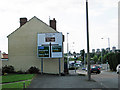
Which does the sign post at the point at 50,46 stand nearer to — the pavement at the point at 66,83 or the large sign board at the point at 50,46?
the large sign board at the point at 50,46

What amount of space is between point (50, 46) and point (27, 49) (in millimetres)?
5127

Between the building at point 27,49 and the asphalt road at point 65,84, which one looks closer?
the asphalt road at point 65,84

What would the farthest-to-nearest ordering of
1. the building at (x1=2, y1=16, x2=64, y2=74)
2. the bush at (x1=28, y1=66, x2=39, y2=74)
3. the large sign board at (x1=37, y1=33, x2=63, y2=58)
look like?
the building at (x1=2, y1=16, x2=64, y2=74), the bush at (x1=28, y1=66, x2=39, y2=74), the large sign board at (x1=37, y1=33, x2=63, y2=58)

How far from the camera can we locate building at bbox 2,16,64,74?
→ 32.2 metres

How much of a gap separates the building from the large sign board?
2665mm

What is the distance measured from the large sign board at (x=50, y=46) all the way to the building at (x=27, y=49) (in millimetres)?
2665

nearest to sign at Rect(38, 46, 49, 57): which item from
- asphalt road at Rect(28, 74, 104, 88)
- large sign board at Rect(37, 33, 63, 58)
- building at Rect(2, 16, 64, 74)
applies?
large sign board at Rect(37, 33, 63, 58)

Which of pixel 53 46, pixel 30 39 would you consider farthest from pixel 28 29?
pixel 53 46

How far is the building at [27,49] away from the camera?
32.2 meters

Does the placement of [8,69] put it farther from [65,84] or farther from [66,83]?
[65,84]

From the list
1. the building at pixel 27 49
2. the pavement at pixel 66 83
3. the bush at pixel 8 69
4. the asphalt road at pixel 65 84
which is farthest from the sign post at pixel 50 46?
the asphalt road at pixel 65 84

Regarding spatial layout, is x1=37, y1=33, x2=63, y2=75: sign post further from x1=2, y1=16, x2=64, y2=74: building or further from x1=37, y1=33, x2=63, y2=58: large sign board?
x1=2, y1=16, x2=64, y2=74: building

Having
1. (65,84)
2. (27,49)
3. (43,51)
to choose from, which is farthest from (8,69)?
(65,84)

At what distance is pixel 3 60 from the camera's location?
3303cm
